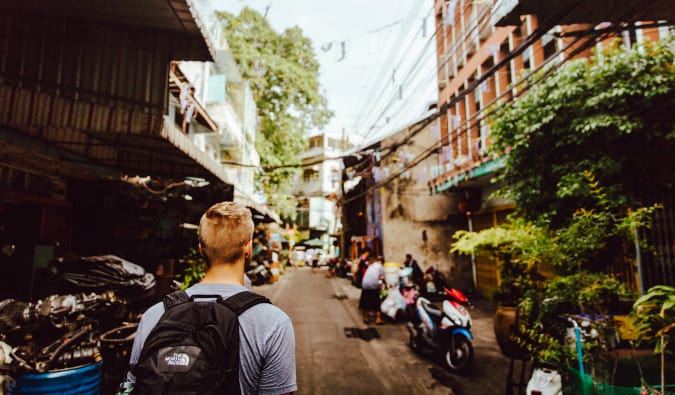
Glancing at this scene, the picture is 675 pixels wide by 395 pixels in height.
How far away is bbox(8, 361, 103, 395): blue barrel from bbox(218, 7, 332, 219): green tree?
16283 mm

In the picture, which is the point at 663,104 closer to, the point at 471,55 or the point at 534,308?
the point at 534,308

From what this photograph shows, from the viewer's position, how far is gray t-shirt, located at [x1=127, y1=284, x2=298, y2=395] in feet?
4.64

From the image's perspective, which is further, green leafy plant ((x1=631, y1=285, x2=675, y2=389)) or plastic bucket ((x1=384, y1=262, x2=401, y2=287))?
plastic bucket ((x1=384, y1=262, x2=401, y2=287))

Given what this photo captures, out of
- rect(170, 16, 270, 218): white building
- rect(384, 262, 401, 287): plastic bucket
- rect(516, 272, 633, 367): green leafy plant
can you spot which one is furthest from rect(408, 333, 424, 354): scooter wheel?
rect(170, 16, 270, 218): white building

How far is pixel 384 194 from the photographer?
642 inches

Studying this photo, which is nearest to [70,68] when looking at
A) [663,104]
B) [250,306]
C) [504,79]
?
[250,306]

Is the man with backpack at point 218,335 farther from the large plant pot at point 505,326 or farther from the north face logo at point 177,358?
the large plant pot at point 505,326

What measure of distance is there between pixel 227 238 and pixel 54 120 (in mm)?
3965

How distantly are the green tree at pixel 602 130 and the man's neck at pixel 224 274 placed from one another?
5150 millimetres

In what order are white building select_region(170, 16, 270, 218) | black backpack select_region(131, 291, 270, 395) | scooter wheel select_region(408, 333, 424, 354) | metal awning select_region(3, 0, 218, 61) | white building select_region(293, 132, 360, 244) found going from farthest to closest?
white building select_region(293, 132, 360, 244) → white building select_region(170, 16, 270, 218) → scooter wheel select_region(408, 333, 424, 354) → metal awning select_region(3, 0, 218, 61) → black backpack select_region(131, 291, 270, 395)

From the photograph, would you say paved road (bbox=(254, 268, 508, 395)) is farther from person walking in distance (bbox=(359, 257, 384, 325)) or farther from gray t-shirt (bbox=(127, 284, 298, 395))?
gray t-shirt (bbox=(127, 284, 298, 395))

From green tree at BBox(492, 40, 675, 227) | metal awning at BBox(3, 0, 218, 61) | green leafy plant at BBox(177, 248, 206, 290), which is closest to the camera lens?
metal awning at BBox(3, 0, 218, 61)

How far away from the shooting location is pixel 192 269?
796cm

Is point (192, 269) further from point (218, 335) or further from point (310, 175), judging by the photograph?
point (310, 175)
